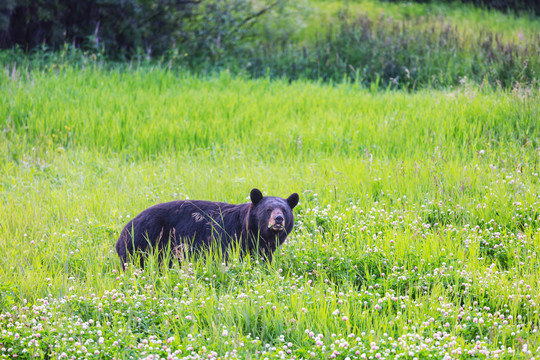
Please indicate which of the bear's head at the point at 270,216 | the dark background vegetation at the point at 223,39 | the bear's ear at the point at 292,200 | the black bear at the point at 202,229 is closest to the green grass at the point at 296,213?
the black bear at the point at 202,229

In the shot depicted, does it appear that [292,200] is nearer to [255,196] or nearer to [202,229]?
[255,196]

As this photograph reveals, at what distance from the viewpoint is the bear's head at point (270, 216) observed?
5009 mm

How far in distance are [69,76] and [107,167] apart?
4.58m

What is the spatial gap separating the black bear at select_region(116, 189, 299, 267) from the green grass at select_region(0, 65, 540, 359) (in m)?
0.22

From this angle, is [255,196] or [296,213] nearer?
[255,196]

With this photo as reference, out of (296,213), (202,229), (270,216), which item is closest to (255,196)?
(270,216)

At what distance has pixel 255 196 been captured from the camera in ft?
17.4

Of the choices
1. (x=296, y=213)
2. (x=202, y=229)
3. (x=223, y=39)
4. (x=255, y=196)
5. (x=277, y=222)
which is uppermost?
(x=223, y=39)

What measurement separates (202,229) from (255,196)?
68 centimetres

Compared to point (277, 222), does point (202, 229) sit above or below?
below

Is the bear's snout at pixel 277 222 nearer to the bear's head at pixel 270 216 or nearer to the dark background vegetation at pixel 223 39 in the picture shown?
the bear's head at pixel 270 216

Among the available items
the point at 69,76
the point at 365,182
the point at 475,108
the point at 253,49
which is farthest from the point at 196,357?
the point at 253,49

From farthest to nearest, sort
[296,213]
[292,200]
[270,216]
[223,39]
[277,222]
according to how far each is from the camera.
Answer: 1. [223,39]
2. [296,213]
3. [292,200]
4. [270,216]
5. [277,222]

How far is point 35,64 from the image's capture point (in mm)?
12703
